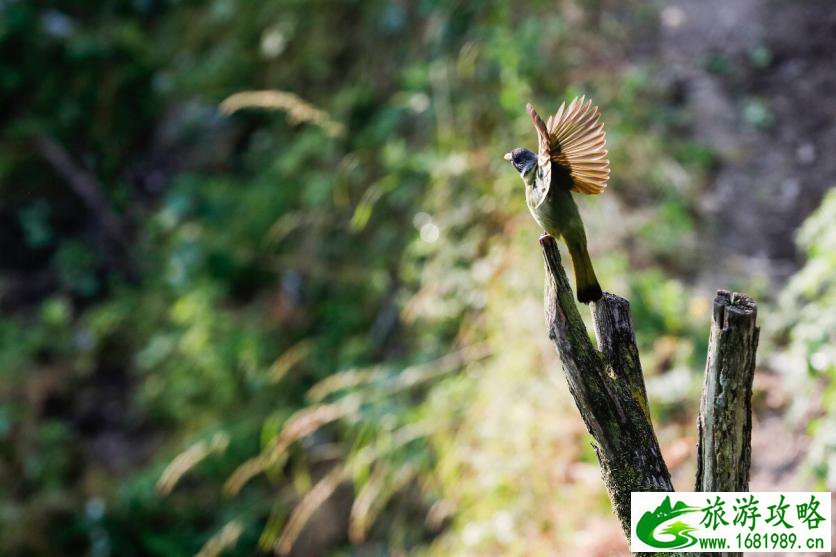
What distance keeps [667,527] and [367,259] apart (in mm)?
3308

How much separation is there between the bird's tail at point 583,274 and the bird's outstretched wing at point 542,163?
0.10m

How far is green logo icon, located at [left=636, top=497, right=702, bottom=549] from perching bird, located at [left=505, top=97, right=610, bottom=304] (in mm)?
375

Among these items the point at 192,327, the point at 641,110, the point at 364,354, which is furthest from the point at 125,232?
the point at 641,110

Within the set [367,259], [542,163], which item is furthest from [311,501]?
[542,163]

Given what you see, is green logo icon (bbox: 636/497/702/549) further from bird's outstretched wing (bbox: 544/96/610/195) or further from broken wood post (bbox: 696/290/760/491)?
bird's outstretched wing (bbox: 544/96/610/195)

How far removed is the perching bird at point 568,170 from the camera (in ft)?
3.71

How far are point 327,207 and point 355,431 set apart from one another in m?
1.51

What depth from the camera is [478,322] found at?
3.57m

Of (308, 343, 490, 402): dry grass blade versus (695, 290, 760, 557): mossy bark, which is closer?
(695, 290, 760, 557): mossy bark

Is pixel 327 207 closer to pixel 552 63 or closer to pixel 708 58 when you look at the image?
pixel 552 63

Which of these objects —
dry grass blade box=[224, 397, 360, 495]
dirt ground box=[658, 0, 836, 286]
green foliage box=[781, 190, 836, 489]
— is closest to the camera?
green foliage box=[781, 190, 836, 489]

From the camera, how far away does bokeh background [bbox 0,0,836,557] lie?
121 inches

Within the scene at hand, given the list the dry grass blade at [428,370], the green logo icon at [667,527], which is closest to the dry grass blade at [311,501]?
the dry grass blade at [428,370]

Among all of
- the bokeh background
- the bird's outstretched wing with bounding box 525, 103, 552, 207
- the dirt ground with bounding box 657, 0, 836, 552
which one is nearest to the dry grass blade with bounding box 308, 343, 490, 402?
the bokeh background
